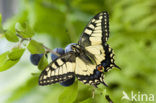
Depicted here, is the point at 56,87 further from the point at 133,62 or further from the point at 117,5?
the point at 117,5

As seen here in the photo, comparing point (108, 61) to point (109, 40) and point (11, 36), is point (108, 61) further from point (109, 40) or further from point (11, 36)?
point (109, 40)

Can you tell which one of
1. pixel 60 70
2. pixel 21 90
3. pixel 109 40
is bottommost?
pixel 21 90

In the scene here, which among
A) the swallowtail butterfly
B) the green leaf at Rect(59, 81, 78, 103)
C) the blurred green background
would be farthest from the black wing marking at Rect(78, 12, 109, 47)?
the blurred green background

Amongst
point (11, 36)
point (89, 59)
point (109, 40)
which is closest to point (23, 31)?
point (11, 36)

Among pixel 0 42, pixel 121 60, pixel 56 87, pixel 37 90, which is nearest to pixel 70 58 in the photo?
pixel 121 60

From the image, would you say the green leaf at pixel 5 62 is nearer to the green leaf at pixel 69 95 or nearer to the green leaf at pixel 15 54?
the green leaf at pixel 15 54

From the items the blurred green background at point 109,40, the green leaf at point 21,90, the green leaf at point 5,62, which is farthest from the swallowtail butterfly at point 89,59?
the green leaf at point 21,90
